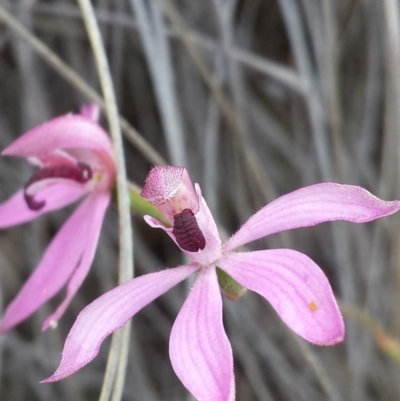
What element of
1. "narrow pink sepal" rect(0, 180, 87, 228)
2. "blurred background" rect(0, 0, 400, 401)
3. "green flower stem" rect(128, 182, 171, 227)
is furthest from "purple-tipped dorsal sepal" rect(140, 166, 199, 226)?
"blurred background" rect(0, 0, 400, 401)

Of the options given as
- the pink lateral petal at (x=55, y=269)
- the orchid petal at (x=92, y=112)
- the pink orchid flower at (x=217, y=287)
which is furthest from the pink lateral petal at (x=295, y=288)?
the orchid petal at (x=92, y=112)

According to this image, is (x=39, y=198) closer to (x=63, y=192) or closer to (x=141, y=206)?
(x=63, y=192)

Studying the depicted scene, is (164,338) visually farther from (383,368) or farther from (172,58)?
(172,58)

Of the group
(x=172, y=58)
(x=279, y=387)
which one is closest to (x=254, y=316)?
(x=279, y=387)

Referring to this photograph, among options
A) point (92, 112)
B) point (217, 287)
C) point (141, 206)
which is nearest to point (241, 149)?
point (92, 112)

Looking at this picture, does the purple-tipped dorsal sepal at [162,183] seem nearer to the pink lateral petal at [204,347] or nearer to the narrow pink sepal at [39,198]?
the pink lateral petal at [204,347]
